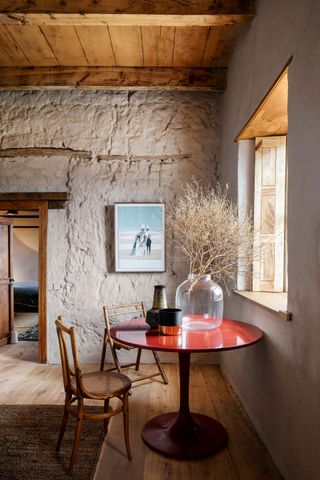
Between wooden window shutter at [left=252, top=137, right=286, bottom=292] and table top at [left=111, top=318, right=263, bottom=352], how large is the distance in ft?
1.85

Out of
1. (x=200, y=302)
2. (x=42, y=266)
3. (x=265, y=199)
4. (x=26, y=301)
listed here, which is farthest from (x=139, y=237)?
(x=26, y=301)

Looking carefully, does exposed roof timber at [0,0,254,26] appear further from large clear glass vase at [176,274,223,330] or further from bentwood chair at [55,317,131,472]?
bentwood chair at [55,317,131,472]

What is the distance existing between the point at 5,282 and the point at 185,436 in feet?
11.3

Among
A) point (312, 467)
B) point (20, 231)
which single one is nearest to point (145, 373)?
point (312, 467)

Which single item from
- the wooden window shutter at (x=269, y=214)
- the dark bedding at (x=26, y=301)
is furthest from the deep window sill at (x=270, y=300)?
the dark bedding at (x=26, y=301)

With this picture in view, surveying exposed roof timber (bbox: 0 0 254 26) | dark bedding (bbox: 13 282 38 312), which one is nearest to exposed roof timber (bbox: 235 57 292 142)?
exposed roof timber (bbox: 0 0 254 26)

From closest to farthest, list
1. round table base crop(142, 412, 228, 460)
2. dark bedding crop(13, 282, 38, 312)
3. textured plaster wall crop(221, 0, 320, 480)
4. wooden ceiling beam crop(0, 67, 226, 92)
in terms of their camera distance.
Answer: textured plaster wall crop(221, 0, 320, 480) < round table base crop(142, 412, 228, 460) < wooden ceiling beam crop(0, 67, 226, 92) < dark bedding crop(13, 282, 38, 312)

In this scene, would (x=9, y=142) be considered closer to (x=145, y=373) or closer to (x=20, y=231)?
(x=145, y=373)

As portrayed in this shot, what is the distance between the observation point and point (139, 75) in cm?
378

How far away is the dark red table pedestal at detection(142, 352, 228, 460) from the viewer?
2.22m

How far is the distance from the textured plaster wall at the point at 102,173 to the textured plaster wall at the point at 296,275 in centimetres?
143

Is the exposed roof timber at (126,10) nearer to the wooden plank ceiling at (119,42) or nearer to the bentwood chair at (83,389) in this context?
the wooden plank ceiling at (119,42)

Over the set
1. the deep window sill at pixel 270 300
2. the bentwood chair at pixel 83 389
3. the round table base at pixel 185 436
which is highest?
the deep window sill at pixel 270 300

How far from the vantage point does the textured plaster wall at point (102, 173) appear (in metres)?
3.98
